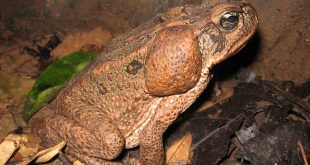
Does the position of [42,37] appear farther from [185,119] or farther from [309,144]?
[309,144]

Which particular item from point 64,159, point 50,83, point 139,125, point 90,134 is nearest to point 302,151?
point 139,125

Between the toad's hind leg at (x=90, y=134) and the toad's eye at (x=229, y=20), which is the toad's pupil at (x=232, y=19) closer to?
the toad's eye at (x=229, y=20)

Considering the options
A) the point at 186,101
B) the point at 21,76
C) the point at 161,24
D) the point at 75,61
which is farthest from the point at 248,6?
the point at 21,76

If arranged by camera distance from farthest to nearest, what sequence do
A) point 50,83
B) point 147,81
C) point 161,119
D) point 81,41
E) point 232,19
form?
point 81,41 < point 50,83 < point 161,119 < point 147,81 < point 232,19

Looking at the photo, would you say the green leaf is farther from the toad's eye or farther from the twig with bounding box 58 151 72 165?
the toad's eye

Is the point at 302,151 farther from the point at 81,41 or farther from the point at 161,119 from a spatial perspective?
the point at 81,41

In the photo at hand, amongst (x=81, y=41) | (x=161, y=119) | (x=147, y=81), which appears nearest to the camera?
(x=147, y=81)
